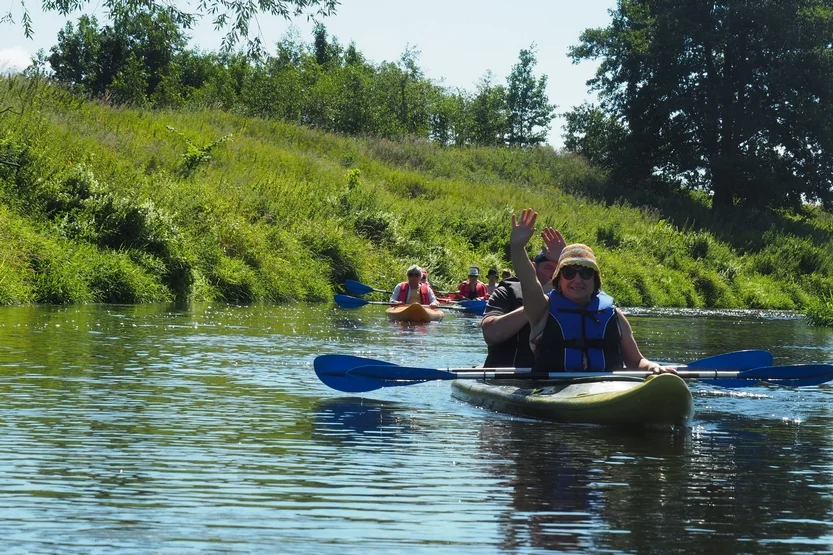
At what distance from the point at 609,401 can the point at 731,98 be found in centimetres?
4341

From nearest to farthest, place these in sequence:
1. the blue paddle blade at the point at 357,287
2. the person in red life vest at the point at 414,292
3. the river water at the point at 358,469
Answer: the river water at the point at 358,469 < the person in red life vest at the point at 414,292 < the blue paddle blade at the point at 357,287

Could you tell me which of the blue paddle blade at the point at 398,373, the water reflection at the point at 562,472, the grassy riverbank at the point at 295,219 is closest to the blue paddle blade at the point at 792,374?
the water reflection at the point at 562,472

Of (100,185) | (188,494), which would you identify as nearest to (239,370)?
(188,494)

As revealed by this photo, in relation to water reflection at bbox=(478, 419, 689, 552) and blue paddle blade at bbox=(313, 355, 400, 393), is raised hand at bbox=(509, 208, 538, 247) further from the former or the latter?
blue paddle blade at bbox=(313, 355, 400, 393)

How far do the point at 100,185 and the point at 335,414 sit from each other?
595 inches

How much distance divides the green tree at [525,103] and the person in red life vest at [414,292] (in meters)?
58.3

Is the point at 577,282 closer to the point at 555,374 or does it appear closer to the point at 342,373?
the point at 555,374

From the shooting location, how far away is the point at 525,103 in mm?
78625

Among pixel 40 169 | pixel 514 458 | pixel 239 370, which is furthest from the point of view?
pixel 40 169

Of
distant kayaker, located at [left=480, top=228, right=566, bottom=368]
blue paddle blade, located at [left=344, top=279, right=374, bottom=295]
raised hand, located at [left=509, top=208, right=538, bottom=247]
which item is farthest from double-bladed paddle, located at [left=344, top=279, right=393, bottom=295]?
raised hand, located at [left=509, top=208, right=538, bottom=247]

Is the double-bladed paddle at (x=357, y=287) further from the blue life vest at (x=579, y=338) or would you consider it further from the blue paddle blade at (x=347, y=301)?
the blue life vest at (x=579, y=338)

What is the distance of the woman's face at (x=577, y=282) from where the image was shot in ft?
25.7

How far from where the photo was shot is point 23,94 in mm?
26500

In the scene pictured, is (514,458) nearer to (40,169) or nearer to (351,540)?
(351,540)
